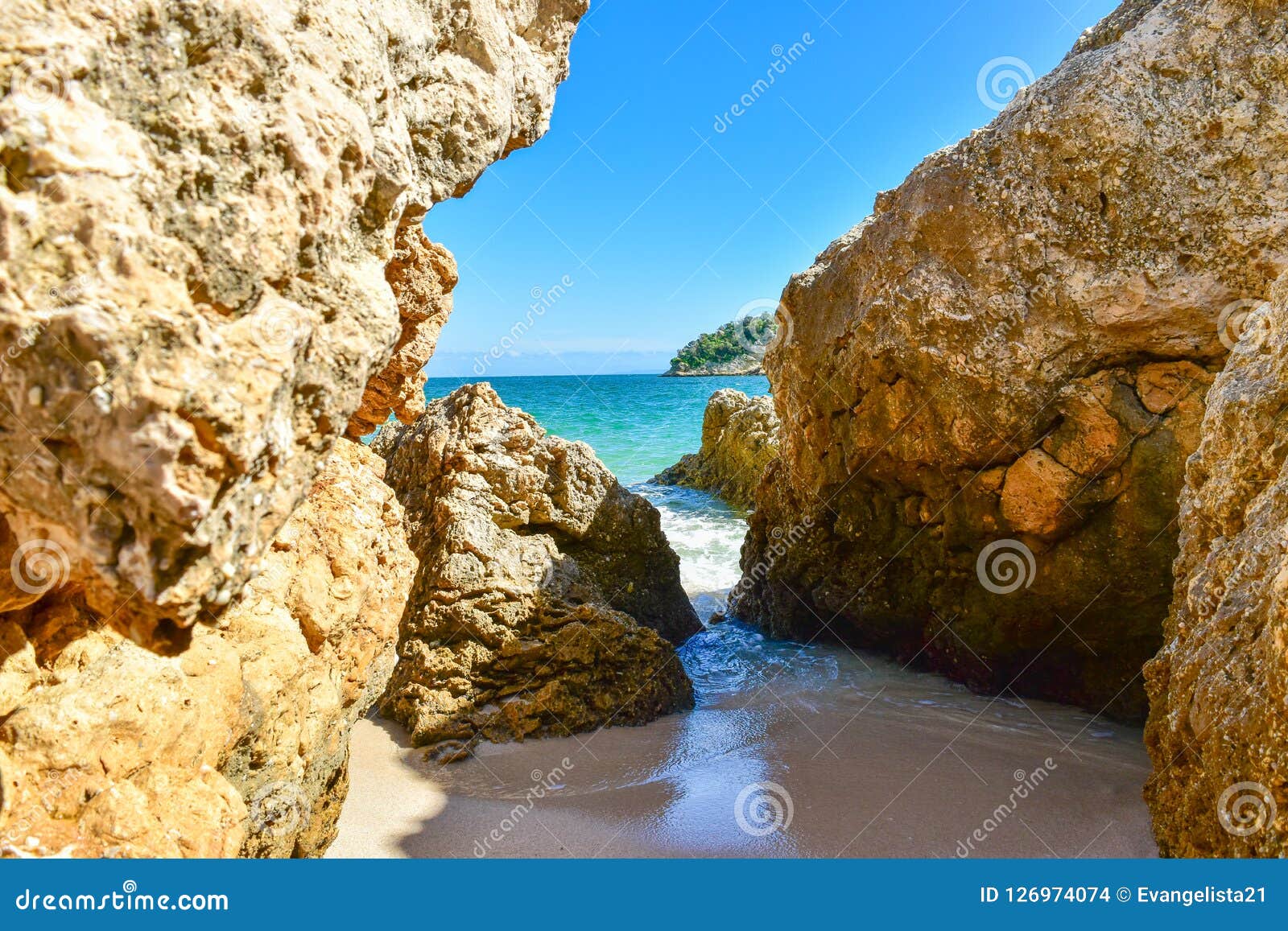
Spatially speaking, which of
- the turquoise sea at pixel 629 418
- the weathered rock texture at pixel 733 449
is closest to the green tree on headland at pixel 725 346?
the turquoise sea at pixel 629 418

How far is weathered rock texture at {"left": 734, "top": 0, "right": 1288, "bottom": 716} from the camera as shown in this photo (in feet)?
14.6

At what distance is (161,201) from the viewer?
1.71 meters

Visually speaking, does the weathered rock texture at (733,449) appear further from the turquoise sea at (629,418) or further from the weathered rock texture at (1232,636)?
the weathered rock texture at (1232,636)

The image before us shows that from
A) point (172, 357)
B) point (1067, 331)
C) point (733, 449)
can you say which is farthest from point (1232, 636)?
point (733, 449)

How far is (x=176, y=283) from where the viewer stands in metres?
1.70

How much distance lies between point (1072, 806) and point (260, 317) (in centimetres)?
437

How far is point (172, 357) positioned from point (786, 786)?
3.78 metres

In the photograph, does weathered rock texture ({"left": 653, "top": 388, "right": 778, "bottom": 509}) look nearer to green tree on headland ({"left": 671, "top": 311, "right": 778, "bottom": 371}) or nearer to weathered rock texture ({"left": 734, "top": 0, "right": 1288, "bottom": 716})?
weathered rock texture ({"left": 734, "top": 0, "right": 1288, "bottom": 716})

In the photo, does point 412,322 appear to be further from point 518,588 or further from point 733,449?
point 733,449

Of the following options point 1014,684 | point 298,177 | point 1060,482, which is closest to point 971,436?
point 1060,482

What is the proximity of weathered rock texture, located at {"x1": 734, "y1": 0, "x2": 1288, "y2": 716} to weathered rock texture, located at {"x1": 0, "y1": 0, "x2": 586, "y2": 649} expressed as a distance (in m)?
4.17

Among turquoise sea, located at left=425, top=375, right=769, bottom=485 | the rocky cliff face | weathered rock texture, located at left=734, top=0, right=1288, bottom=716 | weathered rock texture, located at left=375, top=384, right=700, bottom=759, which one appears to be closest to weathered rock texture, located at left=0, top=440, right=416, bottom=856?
the rocky cliff face

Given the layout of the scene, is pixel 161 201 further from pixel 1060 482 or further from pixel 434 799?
pixel 1060 482

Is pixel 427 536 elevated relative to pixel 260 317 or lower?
lower
